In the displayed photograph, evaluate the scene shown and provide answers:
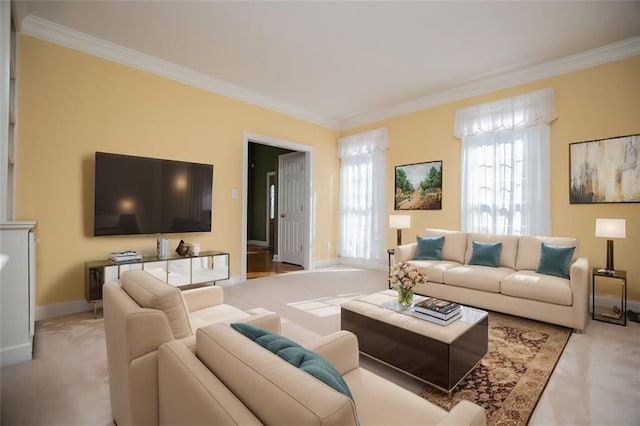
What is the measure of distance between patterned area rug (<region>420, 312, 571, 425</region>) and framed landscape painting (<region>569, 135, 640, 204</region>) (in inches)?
70.5

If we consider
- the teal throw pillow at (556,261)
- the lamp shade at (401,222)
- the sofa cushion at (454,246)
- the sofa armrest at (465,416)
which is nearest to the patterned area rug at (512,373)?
the teal throw pillow at (556,261)

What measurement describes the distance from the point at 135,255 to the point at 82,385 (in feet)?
5.90

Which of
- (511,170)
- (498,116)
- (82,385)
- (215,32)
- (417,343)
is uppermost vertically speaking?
(215,32)

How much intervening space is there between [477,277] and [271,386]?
135 inches

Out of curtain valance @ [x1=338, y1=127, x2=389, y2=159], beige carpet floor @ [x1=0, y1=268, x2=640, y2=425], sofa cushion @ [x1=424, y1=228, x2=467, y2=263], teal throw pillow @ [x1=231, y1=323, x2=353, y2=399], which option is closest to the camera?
teal throw pillow @ [x1=231, y1=323, x2=353, y2=399]

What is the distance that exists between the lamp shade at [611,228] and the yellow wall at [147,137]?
1.84ft

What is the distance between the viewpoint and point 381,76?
4492mm

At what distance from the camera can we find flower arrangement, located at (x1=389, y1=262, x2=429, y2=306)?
2365 millimetres

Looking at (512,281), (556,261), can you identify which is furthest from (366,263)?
(556,261)

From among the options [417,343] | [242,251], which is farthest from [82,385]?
[242,251]

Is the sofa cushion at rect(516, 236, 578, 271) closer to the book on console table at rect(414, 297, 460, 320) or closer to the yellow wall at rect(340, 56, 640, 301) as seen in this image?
the yellow wall at rect(340, 56, 640, 301)

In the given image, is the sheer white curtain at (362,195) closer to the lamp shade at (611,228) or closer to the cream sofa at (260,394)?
the lamp shade at (611,228)

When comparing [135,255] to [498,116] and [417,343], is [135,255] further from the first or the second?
[498,116]

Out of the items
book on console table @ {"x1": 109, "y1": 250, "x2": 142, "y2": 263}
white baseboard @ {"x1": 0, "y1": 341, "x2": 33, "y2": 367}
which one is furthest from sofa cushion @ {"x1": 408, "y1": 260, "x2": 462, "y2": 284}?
white baseboard @ {"x1": 0, "y1": 341, "x2": 33, "y2": 367}
